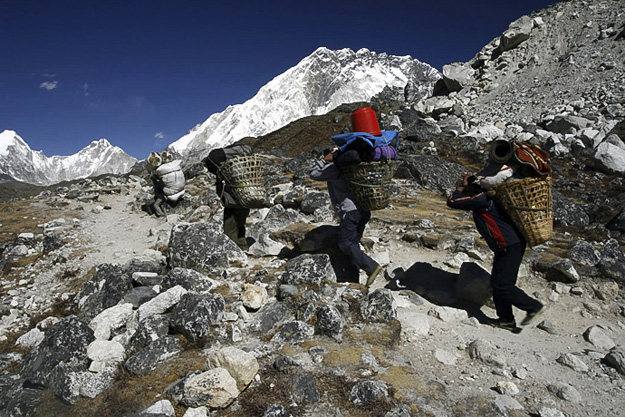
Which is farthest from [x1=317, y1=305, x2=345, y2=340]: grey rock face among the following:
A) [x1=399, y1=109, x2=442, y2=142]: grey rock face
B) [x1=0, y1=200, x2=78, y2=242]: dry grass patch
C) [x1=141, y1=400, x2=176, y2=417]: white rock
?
[x1=399, y1=109, x2=442, y2=142]: grey rock face

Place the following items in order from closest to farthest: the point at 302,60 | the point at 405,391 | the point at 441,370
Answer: the point at 405,391 < the point at 441,370 < the point at 302,60

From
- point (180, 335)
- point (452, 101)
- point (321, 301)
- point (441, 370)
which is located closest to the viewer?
point (441, 370)

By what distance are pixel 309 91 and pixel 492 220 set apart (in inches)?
6255

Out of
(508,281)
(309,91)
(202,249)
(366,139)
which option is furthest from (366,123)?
(309,91)

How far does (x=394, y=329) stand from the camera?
3.35 meters

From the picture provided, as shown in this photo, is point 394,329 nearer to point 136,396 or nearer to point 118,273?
point 136,396

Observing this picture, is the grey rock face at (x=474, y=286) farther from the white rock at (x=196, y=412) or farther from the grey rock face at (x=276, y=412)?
the white rock at (x=196, y=412)

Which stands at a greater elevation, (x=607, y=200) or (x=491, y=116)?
(x=491, y=116)

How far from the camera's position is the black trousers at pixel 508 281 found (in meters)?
3.75

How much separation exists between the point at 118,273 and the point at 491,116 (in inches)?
960

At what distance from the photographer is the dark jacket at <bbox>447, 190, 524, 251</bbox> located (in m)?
3.74

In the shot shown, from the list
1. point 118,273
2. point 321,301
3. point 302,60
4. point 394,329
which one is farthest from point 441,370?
point 302,60

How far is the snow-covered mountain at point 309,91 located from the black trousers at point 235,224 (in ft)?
418

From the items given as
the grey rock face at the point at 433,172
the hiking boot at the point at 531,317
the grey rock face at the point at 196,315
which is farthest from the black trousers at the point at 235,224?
the grey rock face at the point at 433,172
